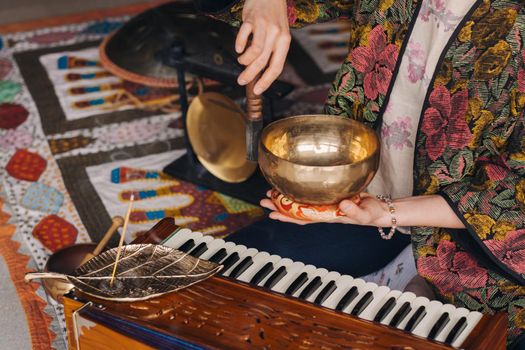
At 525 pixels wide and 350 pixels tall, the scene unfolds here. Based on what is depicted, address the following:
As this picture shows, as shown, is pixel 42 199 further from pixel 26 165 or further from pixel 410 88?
pixel 410 88

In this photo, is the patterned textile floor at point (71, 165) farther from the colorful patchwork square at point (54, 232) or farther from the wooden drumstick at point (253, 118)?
the wooden drumstick at point (253, 118)

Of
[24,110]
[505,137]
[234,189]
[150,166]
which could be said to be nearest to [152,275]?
[505,137]

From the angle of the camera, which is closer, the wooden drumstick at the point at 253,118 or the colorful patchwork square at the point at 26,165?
the wooden drumstick at the point at 253,118

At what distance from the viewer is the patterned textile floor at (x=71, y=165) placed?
270cm

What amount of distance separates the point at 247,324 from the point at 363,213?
0.32 meters

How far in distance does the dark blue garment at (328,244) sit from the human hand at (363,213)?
36cm

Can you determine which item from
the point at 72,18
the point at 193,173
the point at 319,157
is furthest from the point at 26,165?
the point at 319,157

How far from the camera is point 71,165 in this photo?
327cm

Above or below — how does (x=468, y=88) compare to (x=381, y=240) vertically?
above

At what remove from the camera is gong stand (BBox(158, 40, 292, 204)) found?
2.93 metres

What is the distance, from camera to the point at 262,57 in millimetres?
1636

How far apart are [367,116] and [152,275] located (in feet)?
2.24

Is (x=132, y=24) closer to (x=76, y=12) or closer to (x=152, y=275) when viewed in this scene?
(x=76, y=12)

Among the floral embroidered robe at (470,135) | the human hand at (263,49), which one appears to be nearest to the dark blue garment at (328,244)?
the floral embroidered robe at (470,135)
